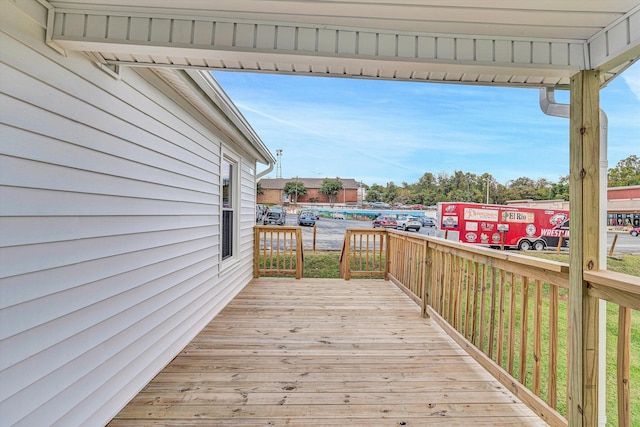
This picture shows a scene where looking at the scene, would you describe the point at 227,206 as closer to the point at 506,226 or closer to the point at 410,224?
the point at 506,226

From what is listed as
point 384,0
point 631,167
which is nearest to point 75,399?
point 384,0

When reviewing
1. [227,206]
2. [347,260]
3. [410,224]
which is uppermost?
[227,206]

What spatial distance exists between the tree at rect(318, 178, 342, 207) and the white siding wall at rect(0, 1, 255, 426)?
35925mm

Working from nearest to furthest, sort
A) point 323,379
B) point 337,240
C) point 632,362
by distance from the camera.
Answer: point 323,379 → point 632,362 → point 337,240

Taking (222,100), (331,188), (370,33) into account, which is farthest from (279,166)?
(370,33)

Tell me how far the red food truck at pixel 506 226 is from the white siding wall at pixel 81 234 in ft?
41.4

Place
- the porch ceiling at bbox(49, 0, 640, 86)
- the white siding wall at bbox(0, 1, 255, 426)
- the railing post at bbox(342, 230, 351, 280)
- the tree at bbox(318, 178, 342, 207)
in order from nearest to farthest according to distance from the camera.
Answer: the white siding wall at bbox(0, 1, 255, 426), the porch ceiling at bbox(49, 0, 640, 86), the railing post at bbox(342, 230, 351, 280), the tree at bbox(318, 178, 342, 207)

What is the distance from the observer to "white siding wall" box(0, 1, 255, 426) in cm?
121

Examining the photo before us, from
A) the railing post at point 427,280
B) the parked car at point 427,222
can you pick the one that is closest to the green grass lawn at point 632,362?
the railing post at point 427,280

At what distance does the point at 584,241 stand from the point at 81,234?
2757 millimetres

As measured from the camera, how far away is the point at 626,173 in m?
2.13

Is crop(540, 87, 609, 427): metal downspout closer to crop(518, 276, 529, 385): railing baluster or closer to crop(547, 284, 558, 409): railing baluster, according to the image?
crop(547, 284, 558, 409): railing baluster

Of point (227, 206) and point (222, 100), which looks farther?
point (227, 206)

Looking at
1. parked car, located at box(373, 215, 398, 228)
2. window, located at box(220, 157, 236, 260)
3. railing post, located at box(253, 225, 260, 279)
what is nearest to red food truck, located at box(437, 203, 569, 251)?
parked car, located at box(373, 215, 398, 228)
